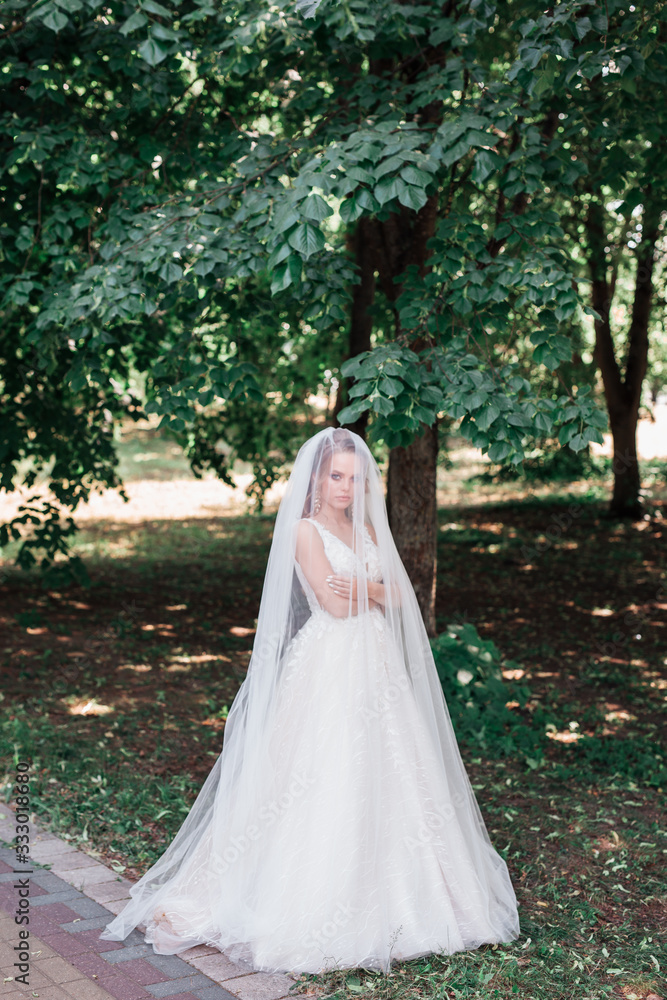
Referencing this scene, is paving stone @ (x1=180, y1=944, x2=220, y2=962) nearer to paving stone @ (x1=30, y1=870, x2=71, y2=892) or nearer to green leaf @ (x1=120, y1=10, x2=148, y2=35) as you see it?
paving stone @ (x1=30, y1=870, x2=71, y2=892)

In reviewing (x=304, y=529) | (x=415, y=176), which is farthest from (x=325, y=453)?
(x=415, y=176)

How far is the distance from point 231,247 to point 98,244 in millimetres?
1407

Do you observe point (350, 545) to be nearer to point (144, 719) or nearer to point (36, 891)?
point (36, 891)

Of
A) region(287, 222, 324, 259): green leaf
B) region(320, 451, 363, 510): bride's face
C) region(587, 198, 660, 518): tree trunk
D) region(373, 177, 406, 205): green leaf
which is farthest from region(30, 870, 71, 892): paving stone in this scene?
region(587, 198, 660, 518): tree trunk

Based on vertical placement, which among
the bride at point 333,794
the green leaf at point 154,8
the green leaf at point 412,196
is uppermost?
the green leaf at point 154,8

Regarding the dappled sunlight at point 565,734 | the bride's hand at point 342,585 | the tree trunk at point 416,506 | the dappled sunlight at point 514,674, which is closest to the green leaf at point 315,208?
→ the bride's hand at point 342,585

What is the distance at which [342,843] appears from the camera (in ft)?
11.9

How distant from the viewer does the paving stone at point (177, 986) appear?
10.7ft

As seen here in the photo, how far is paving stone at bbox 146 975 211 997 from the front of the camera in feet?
10.7

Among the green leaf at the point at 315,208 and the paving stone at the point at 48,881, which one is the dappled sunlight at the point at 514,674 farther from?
the green leaf at the point at 315,208

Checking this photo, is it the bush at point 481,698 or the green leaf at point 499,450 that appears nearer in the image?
the green leaf at point 499,450

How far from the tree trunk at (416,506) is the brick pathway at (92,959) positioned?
351 centimetres

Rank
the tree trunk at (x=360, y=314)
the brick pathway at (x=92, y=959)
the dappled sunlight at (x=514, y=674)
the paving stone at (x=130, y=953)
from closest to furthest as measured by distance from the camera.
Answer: the brick pathway at (x=92, y=959), the paving stone at (x=130, y=953), the dappled sunlight at (x=514, y=674), the tree trunk at (x=360, y=314)

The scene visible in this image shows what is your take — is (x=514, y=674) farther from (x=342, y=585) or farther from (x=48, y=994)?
(x=48, y=994)
